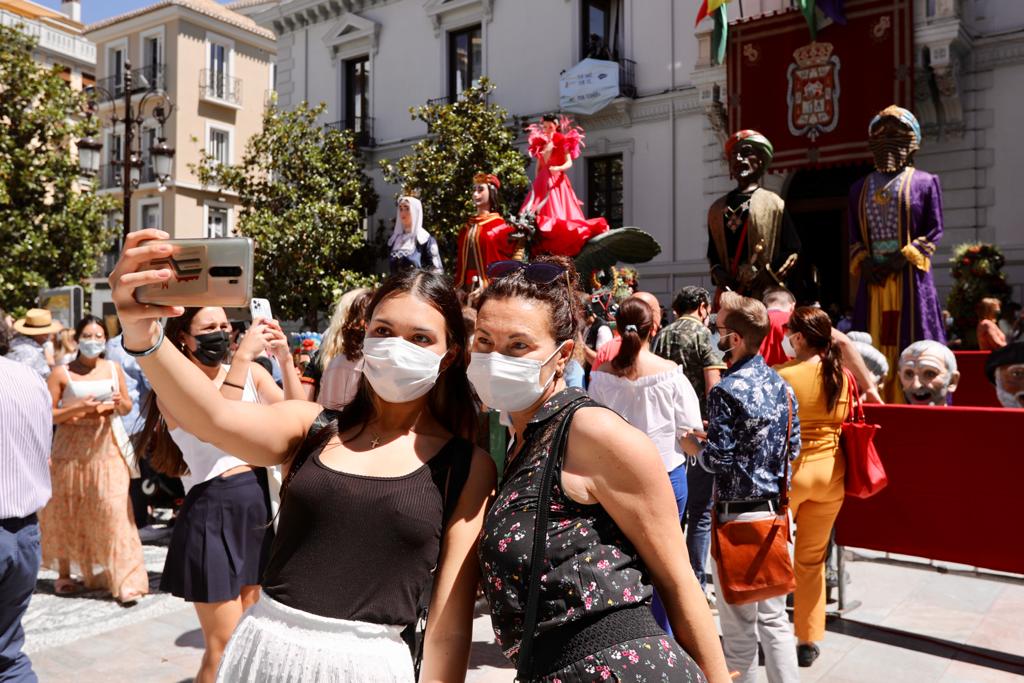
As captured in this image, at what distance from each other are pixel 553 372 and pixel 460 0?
21781 millimetres

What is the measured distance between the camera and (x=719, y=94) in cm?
1691

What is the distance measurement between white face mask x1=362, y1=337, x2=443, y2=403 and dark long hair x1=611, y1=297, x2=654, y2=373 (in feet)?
9.01

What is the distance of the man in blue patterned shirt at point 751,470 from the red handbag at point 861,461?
0.74 meters

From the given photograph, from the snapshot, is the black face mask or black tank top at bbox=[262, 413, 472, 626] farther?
the black face mask

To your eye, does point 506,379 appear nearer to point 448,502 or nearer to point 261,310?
point 448,502

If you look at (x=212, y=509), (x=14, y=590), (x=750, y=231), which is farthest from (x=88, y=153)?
(x=14, y=590)

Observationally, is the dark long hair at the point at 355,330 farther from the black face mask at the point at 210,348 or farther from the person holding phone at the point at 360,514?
the person holding phone at the point at 360,514

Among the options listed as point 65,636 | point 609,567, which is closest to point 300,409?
point 609,567

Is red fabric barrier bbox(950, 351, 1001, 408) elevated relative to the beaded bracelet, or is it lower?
lower

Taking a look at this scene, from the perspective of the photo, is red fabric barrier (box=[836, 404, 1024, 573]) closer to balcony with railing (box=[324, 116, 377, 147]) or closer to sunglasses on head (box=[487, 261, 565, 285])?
sunglasses on head (box=[487, 261, 565, 285])

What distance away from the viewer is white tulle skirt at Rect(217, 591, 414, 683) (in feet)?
6.12

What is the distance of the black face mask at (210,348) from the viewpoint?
3.67m

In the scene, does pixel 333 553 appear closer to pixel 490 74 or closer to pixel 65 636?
pixel 65 636

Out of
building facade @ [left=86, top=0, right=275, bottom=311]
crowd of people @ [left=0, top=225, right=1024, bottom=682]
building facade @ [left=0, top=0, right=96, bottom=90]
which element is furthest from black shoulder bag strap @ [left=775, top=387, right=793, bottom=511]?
building facade @ [left=0, top=0, right=96, bottom=90]
